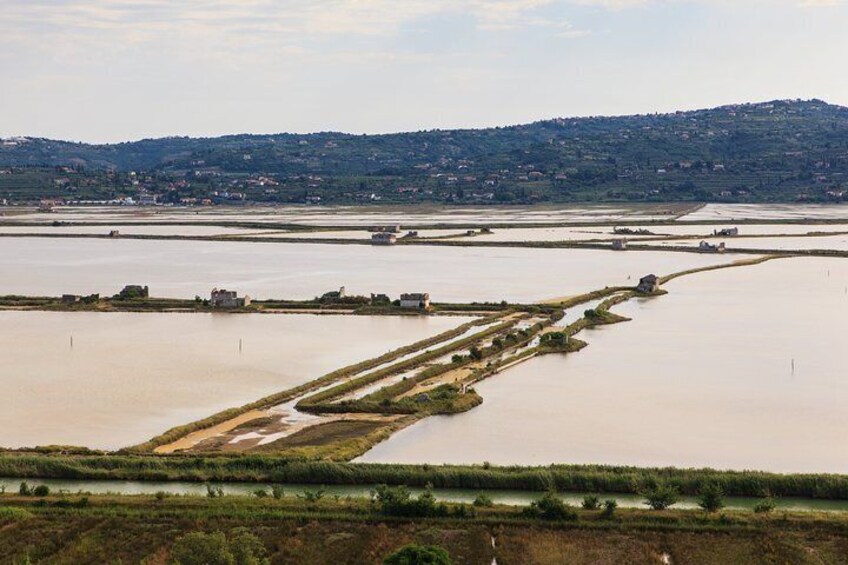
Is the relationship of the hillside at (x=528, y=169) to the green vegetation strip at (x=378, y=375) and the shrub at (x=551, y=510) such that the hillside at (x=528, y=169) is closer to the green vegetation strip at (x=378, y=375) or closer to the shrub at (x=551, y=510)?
the green vegetation strip at (x=378, y=375)

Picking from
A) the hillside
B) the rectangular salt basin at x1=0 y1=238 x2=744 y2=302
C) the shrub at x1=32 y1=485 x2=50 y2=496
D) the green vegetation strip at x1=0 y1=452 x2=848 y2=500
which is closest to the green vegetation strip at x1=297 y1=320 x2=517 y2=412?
the green vegetation strip at x1=0 y1=452 x2=848 y2=500

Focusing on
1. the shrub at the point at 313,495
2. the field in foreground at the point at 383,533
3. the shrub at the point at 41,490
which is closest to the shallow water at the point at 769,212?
the shrub at the point at 313,495

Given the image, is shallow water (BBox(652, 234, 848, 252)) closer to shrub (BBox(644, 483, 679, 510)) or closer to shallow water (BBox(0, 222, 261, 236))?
shallow water (BBox(0, 222, 261, 236))

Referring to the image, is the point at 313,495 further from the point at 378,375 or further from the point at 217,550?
the point at 378,375

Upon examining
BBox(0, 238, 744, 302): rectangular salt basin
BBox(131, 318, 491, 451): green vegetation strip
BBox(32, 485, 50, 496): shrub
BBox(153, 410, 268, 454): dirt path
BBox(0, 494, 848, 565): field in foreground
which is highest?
BBox(0, 238, 744, 302): rectangular salt basin

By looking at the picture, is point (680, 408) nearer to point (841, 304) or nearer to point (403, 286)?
point (841, 304)

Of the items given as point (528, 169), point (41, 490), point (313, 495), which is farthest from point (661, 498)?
point (528, 169)
